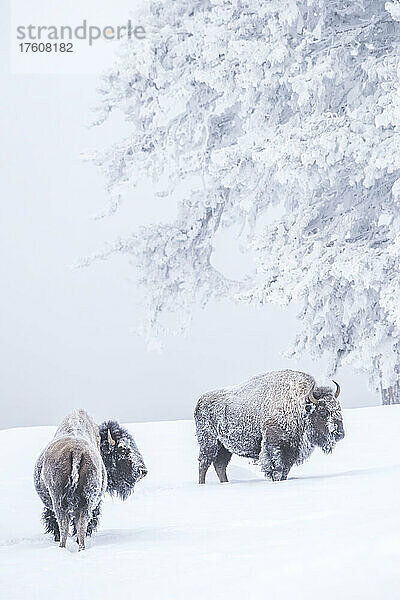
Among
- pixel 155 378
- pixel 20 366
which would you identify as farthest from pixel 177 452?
pixel 20 366

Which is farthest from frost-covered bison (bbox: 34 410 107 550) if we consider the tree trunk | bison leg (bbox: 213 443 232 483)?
the tree trunk

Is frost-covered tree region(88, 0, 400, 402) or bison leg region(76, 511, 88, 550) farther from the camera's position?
frost-covered tree region(88, 0, 400, 402)

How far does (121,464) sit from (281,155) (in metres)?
5.60

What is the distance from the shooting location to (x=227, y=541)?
4312 mm

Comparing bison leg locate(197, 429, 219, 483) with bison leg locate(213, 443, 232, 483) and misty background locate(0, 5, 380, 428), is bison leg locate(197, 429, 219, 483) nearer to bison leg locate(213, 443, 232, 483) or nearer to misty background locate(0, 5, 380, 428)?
bison leg locate(213, 443, 232, 483)

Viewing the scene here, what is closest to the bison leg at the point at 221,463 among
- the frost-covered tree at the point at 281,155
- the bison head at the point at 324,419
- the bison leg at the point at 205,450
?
the bison leg at the point at 205,450

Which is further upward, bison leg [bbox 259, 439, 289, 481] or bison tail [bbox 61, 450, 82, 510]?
bison tail [bbox 61, 450, 82, 510]

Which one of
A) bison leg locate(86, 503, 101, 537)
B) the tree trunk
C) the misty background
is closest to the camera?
bison leg locate(86, 503, 101, 537)

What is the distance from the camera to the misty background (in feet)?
74.4

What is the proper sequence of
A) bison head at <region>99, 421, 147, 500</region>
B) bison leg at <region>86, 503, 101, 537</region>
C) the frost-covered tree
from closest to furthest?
bison leg at <region>86, 503, 101, 537</region> → bison head at <region>99, 421, 147, 500</region> → the frost-covered tree

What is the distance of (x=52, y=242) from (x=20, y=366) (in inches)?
150

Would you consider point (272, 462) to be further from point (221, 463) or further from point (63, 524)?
point (63, 524)

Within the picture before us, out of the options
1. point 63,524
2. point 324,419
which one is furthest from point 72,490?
point 324,419

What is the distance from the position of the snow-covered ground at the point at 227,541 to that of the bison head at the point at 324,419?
26 cm
